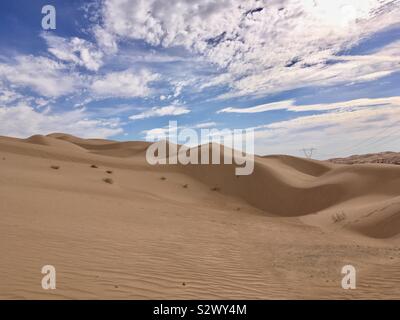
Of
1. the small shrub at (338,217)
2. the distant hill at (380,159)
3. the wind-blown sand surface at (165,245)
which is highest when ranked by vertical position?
the distant hill at (380,159)

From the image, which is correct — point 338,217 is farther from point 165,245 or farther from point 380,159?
point 380,159

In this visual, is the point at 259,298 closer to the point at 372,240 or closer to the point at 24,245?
the point at 24,245

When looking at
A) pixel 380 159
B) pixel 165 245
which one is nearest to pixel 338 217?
pixel 165 245

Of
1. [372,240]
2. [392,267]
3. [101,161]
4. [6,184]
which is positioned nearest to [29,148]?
[101,161]

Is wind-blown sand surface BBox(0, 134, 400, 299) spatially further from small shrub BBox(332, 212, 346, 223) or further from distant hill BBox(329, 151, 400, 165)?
distant hill BBox(329, 151, 400, 165)

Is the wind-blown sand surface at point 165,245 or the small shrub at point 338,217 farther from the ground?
the small shrub at point 338,217

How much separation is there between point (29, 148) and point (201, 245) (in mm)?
20714

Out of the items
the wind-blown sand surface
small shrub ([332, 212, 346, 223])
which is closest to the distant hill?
the wind-blown sand surface

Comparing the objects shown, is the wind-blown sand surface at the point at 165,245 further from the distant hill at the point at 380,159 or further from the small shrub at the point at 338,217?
the distant hill at the point at 380,159

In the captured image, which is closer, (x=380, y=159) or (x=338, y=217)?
(x=338, y=217)

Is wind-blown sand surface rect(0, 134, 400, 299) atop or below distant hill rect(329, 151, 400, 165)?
below

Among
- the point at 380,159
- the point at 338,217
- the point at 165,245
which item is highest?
the point at 380,159

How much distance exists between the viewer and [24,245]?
6.41m

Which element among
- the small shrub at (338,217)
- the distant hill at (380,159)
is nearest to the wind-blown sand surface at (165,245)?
the small shrub at (338,217)
